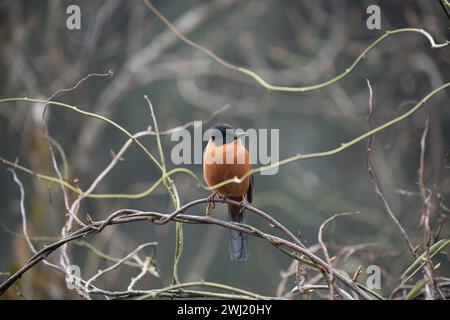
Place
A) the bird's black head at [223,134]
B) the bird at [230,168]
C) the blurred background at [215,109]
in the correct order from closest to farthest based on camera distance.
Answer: the bird at [230,168] → the bird's black head at [223,134] → the blurred background at [215,109]

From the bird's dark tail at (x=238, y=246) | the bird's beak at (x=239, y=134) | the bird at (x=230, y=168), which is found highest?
the bird's beak at (x=239, y=134)

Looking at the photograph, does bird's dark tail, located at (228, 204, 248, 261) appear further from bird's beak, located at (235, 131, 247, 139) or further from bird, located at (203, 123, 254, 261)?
bird's beak, located at (235, 131, 247, 139)

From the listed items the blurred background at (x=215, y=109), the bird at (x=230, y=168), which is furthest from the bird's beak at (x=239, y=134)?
the blurred background at (x=215, y=109)

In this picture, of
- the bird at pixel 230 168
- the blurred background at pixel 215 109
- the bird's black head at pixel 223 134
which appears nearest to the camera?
the bird at pixel 230 168

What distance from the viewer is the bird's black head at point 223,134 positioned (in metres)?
3.54

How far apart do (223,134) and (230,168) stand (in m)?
0.30

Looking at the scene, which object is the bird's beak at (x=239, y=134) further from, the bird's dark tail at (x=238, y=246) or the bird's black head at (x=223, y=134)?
the bird's dark tail at (x=238, y=246)

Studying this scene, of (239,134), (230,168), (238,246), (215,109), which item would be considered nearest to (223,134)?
(239,134)

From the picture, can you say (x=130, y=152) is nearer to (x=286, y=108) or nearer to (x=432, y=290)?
(x=286, y=108)

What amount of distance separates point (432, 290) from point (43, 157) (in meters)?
4.20

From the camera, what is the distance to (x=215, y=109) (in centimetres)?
672

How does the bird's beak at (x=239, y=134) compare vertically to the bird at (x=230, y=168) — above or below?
above

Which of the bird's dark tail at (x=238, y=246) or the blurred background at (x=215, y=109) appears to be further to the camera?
the blurred background at (x=215, y=109)
